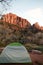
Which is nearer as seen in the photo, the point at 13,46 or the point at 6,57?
the point at 6,57

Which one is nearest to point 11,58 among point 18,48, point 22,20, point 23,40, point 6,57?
point 6,57

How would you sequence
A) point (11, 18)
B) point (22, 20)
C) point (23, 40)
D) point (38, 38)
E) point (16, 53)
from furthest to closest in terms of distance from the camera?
point (22, 20), point (11, 18), point (38, 38), point (23, 40), point (16, 53)

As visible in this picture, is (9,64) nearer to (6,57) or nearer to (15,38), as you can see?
(6,57)

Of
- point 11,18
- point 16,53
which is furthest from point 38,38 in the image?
point 16,53

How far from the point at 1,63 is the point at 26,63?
1.61m

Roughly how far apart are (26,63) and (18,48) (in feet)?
6.15

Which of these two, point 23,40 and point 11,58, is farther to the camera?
point 23,40

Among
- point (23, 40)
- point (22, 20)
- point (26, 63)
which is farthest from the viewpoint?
point (22, 20)

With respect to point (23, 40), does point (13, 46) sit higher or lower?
higher

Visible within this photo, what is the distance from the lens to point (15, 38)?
4594 cm

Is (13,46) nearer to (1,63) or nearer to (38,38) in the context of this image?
(1,63)

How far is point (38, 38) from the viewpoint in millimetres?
48969

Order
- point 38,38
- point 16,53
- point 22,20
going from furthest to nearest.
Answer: point 22,20
point 38,38
point 16,53

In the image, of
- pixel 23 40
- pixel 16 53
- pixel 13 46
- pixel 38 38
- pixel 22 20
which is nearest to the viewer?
Result: pixel 16 53
